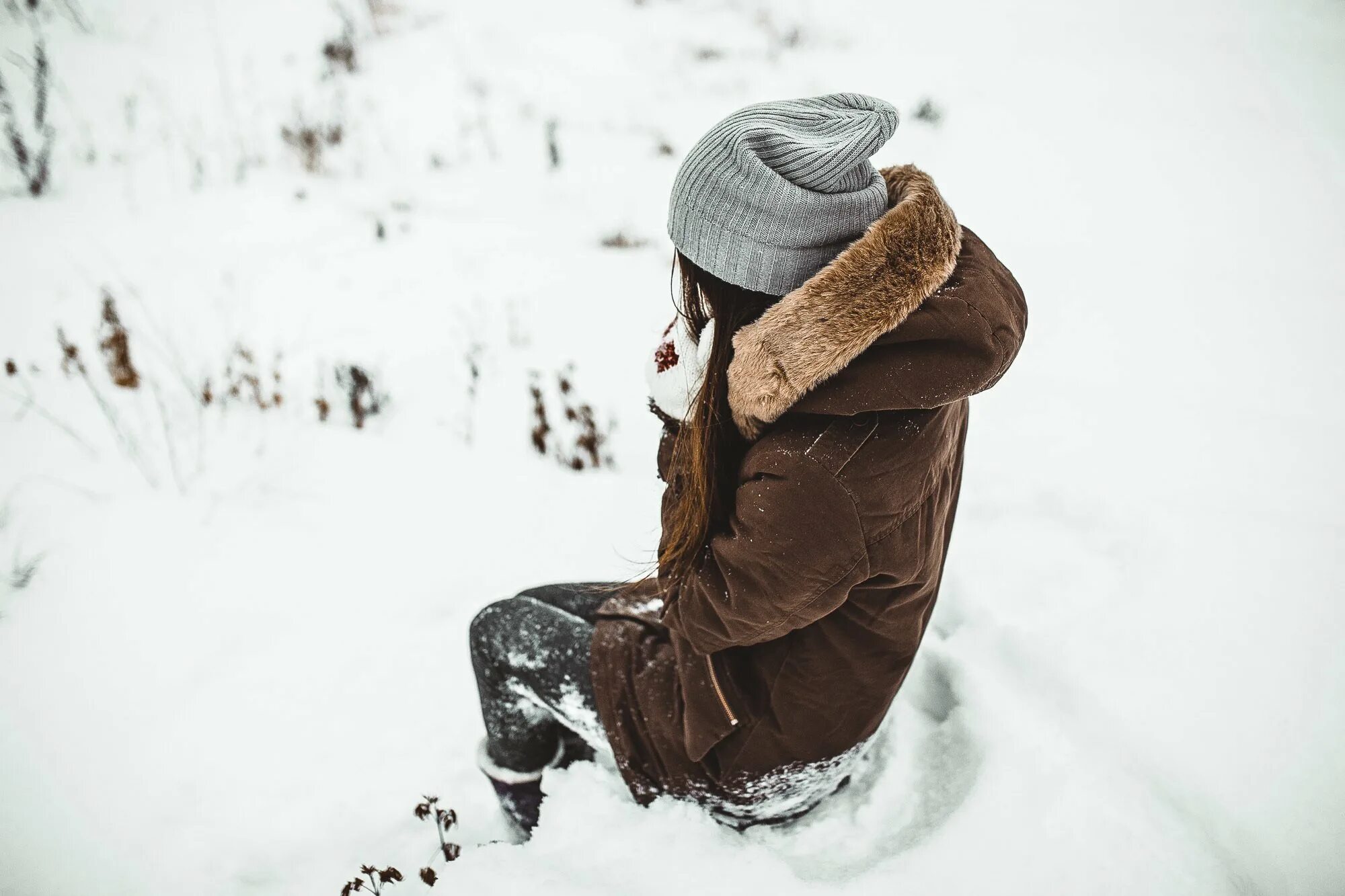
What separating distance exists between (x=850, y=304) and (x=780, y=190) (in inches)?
7.8

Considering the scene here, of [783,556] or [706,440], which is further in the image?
[706,440]

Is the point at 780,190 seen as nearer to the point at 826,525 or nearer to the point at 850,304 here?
the point at 850,304

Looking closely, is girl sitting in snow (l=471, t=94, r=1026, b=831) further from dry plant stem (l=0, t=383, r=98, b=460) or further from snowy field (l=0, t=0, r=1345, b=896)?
dry plant stem (l=0, t=383, r=98, b=460)

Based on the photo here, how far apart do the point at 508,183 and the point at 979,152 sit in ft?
9.42

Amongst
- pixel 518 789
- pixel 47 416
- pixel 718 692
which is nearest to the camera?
pixel 718 692

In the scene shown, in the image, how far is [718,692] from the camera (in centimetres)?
127

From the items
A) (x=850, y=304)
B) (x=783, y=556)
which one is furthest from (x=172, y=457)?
(x=850, y=304)

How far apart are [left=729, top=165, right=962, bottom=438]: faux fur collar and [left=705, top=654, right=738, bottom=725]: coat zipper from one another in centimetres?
55

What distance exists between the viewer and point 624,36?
18.5 feet

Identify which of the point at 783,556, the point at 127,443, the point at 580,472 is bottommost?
the point at 580,472

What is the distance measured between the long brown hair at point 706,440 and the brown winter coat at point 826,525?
58 millimetres

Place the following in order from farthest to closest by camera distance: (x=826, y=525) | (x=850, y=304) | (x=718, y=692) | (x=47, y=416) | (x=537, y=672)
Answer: (x=47, y=416)
(x=537, y=672)
(x=718, y=692)
(x=826, y=525)
(x=850, y=304)

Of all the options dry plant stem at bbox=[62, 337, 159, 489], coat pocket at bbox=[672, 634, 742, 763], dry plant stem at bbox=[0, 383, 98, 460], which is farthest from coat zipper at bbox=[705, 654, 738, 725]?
dry plant stem at bbox=[0, 383, 98, 460]

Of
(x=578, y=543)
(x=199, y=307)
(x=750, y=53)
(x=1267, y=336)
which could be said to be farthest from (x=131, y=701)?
(x=750, y=53)
